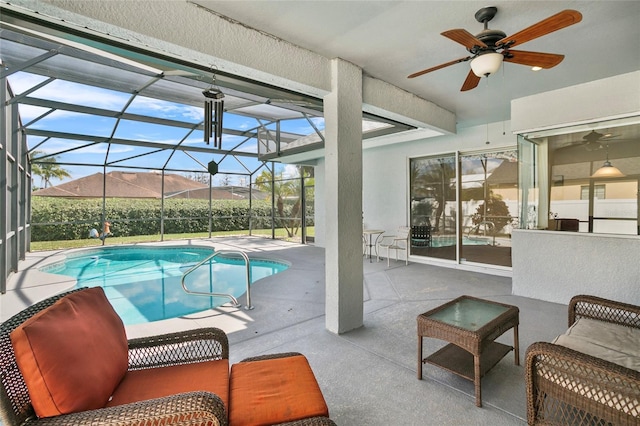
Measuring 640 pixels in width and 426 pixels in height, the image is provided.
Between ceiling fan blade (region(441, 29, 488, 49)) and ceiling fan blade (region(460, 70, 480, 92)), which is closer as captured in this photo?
ceiling fan blade (region(441, 29, 488, 49))

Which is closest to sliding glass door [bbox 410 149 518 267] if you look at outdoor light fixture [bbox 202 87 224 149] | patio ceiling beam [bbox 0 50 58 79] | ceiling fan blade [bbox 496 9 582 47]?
ceiling fan blade [bbox 496 9 582 47]

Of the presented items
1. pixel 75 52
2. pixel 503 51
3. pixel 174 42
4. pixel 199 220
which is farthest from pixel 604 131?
pixel 199 220

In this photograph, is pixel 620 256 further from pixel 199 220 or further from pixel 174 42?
pixel 199 220

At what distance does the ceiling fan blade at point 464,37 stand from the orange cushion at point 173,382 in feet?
8.89

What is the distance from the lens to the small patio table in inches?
84.0

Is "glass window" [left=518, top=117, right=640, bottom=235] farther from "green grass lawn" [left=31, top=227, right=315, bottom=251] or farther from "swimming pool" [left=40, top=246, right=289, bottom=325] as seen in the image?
"green grass lawn" [left=31, top=227, right=315, bottom=251]

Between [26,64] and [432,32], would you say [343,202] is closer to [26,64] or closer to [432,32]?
[432,32]

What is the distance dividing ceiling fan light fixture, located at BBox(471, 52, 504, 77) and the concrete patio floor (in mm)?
2559

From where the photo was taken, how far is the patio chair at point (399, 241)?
7.09 m

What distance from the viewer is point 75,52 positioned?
4.53 meters

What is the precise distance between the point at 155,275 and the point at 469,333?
719cm

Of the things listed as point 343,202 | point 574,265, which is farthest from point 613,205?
point 343,202

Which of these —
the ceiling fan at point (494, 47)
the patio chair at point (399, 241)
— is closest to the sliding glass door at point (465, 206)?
the patio chair at point (399, 241)

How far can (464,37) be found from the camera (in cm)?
235
